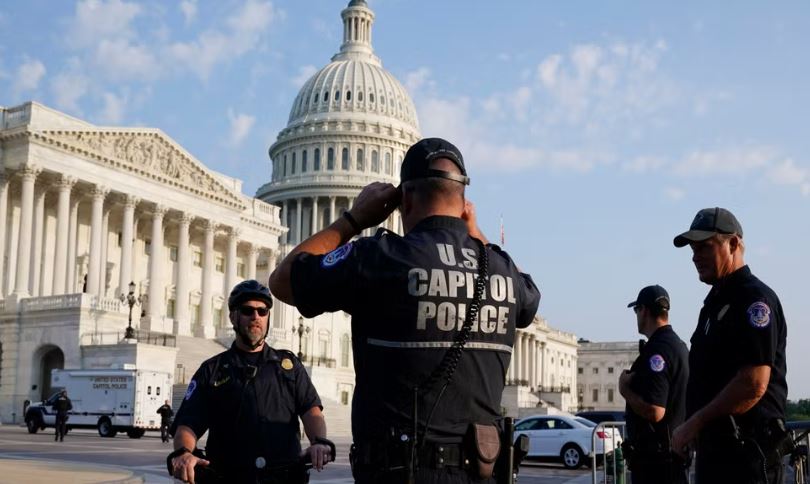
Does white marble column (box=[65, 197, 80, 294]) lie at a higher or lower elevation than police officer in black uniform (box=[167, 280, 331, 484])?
higher

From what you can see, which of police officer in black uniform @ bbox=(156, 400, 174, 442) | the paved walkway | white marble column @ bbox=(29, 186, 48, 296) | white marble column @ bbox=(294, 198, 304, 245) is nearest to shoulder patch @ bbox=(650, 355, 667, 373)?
the paved walkway

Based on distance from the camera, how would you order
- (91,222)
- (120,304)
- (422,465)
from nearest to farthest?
(422,465), (120,304), (91,222)

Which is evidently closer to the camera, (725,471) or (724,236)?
Answer: (725,471)

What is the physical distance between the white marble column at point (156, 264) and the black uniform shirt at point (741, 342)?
2406 inches

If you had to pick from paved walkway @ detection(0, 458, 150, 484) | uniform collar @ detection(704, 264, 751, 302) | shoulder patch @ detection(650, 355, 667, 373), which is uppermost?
uniform collar @ detection(704, 264, 751, 302)

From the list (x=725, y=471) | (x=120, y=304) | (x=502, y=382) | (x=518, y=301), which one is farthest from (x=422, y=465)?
(x=120, y=304)

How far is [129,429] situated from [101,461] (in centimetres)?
1638

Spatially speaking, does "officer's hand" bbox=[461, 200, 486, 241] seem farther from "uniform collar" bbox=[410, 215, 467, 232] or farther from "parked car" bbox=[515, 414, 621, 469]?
"parked car" bbox=[515, 414, 621, 469]

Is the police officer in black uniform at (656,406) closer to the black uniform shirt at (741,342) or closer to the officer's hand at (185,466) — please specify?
the black uniform shirt at (741,342)

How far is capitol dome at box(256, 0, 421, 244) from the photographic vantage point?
123 meters

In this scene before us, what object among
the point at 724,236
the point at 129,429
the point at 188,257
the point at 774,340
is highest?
the point at 188,257

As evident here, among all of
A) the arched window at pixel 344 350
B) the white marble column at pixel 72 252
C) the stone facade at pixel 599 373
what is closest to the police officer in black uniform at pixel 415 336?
the white marble column at pixel 72 252

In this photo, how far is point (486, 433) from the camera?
4.30 meters

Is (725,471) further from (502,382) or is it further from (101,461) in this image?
(101,461)
